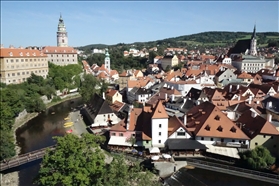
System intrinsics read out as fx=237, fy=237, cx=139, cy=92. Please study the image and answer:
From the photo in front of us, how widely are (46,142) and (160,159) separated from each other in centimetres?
2018

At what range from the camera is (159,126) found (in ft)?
95.2

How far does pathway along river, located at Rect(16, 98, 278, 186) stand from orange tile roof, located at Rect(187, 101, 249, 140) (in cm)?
534

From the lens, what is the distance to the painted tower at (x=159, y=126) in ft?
94.7

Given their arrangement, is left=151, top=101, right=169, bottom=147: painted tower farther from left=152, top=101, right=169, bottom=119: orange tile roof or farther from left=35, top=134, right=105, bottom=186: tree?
left=35, top=134, right=105, bottom=186: tree

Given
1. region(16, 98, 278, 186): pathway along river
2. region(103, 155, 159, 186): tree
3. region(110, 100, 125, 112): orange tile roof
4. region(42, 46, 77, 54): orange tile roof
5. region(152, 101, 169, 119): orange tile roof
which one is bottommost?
region(16, 98, 278, 186): pathway along river

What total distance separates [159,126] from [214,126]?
6858mm

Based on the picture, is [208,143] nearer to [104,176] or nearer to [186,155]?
[186,155]

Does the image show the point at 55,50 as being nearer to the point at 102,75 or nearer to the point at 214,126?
the point at 102,75

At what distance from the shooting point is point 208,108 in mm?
32469

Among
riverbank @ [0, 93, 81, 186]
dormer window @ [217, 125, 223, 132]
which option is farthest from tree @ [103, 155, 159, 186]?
dormer window @ [217, 125, 223, 132]

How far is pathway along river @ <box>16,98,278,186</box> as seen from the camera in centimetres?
2359

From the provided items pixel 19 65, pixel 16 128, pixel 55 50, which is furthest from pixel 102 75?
pixel 16 128

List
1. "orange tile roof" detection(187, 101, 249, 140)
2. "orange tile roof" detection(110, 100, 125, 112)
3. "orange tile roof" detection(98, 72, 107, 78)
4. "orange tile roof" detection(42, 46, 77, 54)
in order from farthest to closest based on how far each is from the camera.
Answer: "orange tile roof" detection(98, 72, 107, 78) → "orange tile roof" detection(42, 46, 77, 54) → "orange tile roof" detection(110, 100, 125, 112) → "orange tile roof" detection(187, 101, 249, 140)

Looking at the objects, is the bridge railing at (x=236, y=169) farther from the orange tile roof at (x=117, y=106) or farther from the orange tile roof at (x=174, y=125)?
the orange tile roof at (x=117, y=106)
